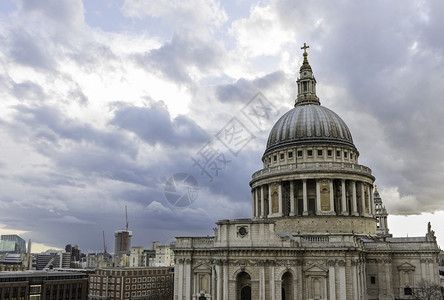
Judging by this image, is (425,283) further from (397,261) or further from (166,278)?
(166,278)

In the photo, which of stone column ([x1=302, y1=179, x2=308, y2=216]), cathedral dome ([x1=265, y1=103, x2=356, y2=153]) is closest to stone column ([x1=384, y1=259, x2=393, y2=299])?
stone column ([x1=302, y1=179, x2=308, y2=216])

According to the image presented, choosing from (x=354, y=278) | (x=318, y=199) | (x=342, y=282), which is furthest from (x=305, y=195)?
(x=342, y=282)

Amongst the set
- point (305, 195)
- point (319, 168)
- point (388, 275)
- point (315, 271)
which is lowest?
point (388, 275)

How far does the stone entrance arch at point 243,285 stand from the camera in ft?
177

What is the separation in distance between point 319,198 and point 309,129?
520 inches

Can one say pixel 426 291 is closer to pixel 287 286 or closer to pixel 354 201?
pixel 354 201

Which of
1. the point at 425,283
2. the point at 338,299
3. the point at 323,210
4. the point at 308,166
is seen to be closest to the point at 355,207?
the point at 323,210

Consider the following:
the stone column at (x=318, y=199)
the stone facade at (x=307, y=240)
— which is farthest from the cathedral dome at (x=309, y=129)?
the stone column at (x=318, y=199)

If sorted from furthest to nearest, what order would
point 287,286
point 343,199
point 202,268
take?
point 343,199 → point 202,268 → point 287,286

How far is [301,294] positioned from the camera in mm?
52250

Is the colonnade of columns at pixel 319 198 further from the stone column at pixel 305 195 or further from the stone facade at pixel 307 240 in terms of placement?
the stone facade at pixel 307 240

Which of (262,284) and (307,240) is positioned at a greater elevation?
(307,240)

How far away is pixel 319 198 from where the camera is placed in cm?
6506

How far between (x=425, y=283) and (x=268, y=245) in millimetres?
25403
